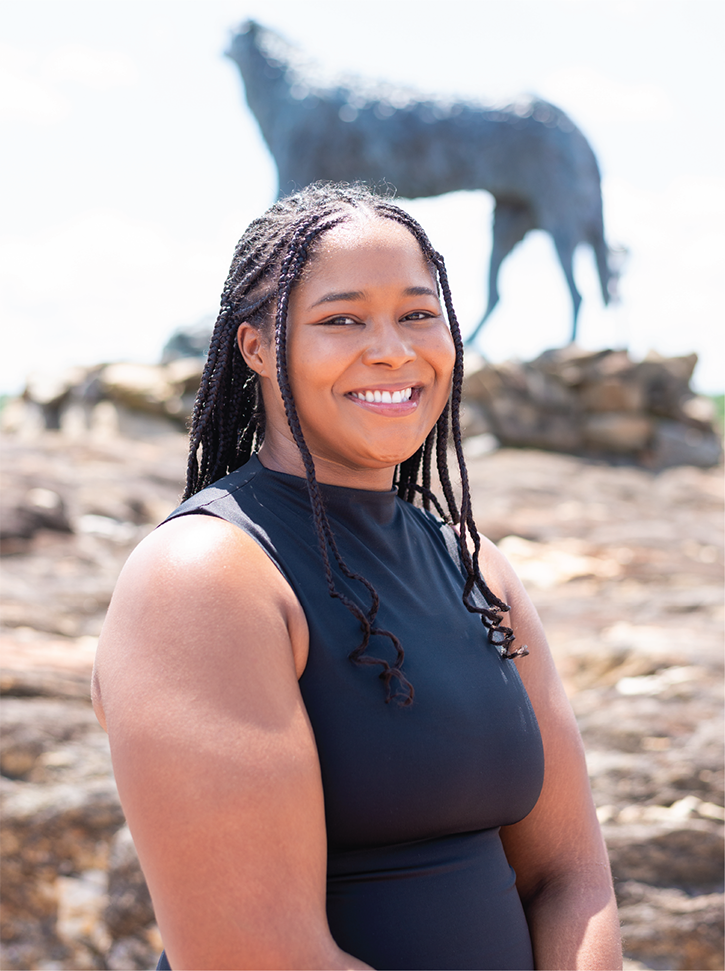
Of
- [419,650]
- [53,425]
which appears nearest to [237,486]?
[419,650]

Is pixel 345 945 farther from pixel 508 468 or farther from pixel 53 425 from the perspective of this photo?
pixel 53 425

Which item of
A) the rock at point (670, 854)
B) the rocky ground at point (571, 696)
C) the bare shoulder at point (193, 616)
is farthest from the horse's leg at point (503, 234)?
the bare shoulder at point (193, 616)

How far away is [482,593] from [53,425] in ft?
21.5

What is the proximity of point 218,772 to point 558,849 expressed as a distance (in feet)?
2.10

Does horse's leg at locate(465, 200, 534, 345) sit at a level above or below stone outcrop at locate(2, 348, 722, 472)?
above

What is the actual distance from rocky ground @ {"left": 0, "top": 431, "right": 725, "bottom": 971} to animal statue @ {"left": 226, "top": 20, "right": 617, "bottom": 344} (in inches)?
157

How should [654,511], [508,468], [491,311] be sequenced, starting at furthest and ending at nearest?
[491,311] < [508,468] < [654,511]

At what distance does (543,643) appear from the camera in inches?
55.9

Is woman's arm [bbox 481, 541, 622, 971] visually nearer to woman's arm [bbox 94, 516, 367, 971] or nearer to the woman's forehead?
woman's arm [bbox 94, 516, 367, 971]

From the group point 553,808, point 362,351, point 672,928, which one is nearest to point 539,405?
point 672,928

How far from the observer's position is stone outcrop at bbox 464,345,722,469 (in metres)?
7.43

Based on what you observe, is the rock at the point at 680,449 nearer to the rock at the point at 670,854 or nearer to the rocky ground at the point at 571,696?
the rocky ground at the point at 571,696

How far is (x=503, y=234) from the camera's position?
866cm

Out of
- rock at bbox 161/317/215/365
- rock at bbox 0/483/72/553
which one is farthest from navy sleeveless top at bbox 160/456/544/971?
rock at bbox 161/317/215/365
